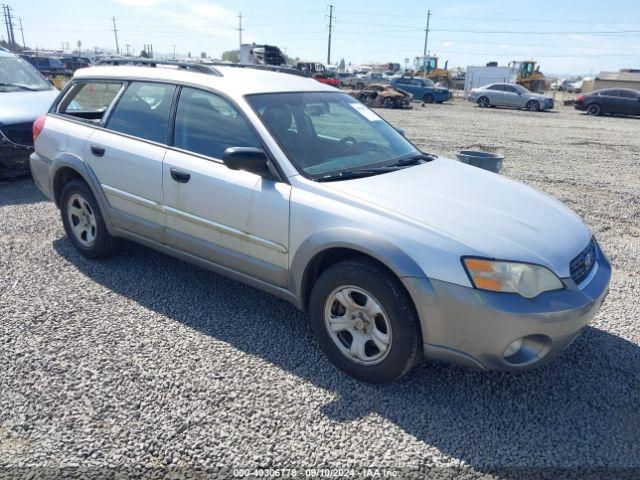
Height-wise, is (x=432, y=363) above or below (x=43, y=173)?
below

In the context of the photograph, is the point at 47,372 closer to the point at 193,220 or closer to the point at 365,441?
the point at 193,220

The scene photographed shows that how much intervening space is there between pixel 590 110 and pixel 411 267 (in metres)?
27.3

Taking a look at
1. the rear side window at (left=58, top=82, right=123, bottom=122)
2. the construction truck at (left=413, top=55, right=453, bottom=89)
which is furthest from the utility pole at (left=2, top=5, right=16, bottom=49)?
the rear side window at (left=58, top=82, right=123, bottom=122)

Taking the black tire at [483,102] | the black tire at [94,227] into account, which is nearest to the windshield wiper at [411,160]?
the black tire at [94,227]

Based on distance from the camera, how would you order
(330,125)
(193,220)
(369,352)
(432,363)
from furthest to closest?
(330,125) → (193,220) → (432,363) → (369,352)

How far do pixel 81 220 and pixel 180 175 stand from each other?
1.66 m

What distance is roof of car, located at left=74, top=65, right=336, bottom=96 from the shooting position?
12.0 feet

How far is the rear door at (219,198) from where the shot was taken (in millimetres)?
3260

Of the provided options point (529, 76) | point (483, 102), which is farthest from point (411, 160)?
point (529, 76)

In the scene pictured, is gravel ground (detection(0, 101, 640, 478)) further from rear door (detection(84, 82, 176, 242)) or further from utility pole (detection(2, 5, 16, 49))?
utility pole (detection(2, 5, 16, 49))

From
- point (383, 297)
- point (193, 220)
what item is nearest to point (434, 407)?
point (383, 297)

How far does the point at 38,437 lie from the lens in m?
2.56

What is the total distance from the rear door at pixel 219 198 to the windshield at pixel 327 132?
206mm

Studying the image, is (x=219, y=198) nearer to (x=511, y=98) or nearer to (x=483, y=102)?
(x=511, y=98)
